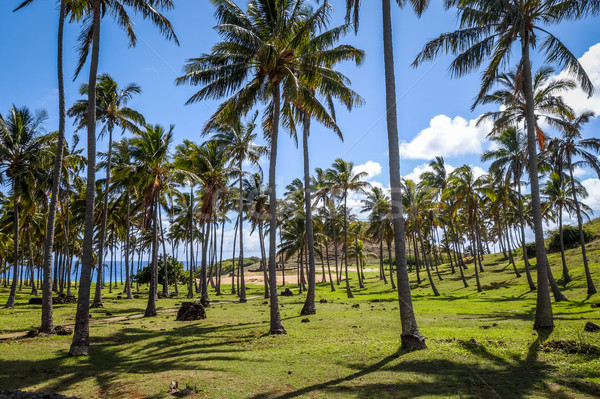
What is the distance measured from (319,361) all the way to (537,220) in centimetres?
957

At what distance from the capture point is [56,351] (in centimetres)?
1158

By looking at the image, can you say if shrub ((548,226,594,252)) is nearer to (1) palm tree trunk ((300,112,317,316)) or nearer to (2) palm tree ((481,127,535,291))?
(2) palm tree ((481,127,535,291))

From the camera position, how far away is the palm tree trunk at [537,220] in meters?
12.2

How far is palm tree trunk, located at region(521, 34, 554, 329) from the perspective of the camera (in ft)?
40.1

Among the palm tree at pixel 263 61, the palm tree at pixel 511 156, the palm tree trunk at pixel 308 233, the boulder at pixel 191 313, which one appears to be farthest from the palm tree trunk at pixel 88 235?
the palm tree at pixel 511 156

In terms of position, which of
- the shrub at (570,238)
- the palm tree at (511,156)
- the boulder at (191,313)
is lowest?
the boulder at (191,313)

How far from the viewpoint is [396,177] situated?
10852 mm

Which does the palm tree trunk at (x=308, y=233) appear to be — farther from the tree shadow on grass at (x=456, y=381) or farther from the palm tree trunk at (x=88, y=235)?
the tree shadow on grass at (x=456, y=381)

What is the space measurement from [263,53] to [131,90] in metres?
17.0

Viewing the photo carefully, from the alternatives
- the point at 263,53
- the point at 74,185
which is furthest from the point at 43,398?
the point at 74,185

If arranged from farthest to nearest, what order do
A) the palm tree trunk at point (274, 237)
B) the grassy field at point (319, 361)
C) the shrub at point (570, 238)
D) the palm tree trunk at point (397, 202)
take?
the shrub at point (570, 238) < the palm tree trunk at point (274, 237) < the palm tree trunk at point (397, 202) < the grassy field at point (319, 361)

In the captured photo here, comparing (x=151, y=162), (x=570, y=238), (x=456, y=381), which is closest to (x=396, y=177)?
(x=456, y=381)

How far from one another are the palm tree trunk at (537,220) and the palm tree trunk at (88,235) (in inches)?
589

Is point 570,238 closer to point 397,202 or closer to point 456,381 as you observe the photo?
point 397,202
